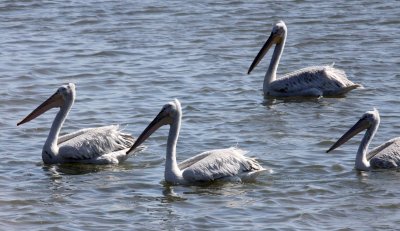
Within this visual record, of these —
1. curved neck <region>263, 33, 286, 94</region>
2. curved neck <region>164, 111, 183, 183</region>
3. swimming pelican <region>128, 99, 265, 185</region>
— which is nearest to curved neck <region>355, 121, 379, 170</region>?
swimming pelican <region>128, 99, 265, 185</region>

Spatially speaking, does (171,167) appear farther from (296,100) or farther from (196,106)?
(296,100)

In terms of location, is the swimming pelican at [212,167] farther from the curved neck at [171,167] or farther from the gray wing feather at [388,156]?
the gray wing feather at [388,156]

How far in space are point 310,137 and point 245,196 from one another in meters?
1.97

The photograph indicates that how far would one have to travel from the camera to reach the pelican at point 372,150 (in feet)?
31.6

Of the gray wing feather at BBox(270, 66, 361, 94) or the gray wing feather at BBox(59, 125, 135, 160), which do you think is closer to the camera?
the gray wing feather at BBox(59, 125, 135, 160)

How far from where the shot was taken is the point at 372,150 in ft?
32.7

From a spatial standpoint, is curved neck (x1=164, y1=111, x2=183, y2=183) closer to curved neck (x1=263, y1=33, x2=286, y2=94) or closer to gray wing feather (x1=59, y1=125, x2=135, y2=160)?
gray wing feather (x1=59, y1=125, x2=135, y2=160)

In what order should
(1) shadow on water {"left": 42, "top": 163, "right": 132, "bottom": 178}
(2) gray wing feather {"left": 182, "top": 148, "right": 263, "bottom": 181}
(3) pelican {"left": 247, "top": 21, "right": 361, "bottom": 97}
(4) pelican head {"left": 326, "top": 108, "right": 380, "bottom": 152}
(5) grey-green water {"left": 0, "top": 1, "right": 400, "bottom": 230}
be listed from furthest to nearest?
1. (3) pelican {"left": 247, "top": 21, "right": 361, "bottom": 97}
2. (4) pelican head {"left": 326, "top": 108, "right": 380, "bottom": 152}
3. (1) shadow on water {"left": 42, "top": 163, "right": 132, "bottom": 178}
4. (2) gray wing feather {"left": 182, "top": 148, "right": 263, "bottom": 181}
5. (5) grey-green water {"left": 0, "top": 1, "right": 400, "bottom": 230}

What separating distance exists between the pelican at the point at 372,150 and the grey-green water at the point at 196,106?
0.11 m

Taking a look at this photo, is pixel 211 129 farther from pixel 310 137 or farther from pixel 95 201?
pixel 95 201

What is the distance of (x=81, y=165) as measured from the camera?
1014 cm

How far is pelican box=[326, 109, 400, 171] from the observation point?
9.64m

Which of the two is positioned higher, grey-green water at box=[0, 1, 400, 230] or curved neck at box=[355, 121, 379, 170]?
curved neck at box=[355, 121, 379, 170]

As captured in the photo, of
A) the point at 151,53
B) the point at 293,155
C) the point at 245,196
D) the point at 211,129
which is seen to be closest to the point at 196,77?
the point at 151,53
